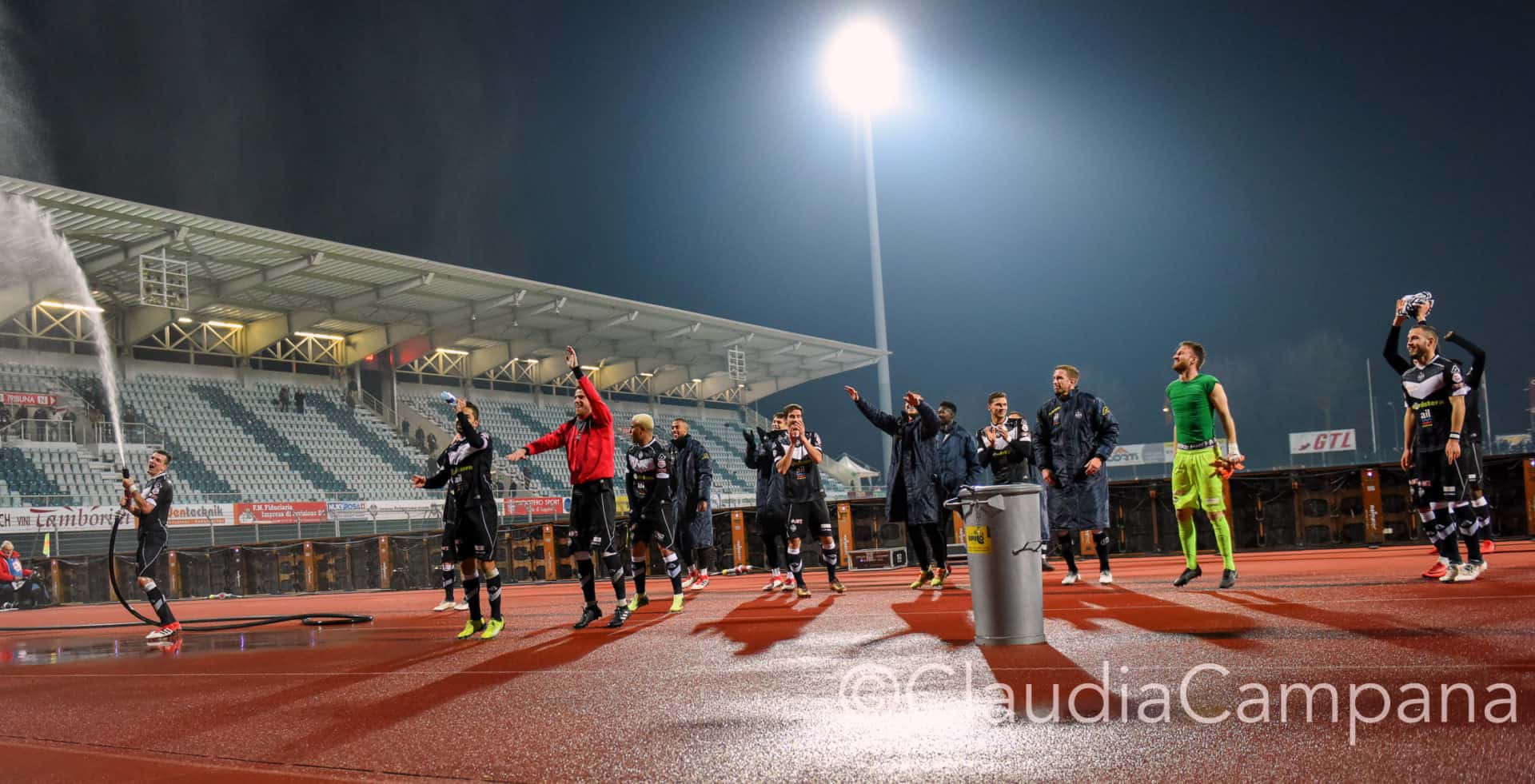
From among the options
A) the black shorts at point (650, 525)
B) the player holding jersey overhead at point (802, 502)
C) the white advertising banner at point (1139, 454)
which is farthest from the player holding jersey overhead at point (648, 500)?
the white advertising banner at point (1139, 454)

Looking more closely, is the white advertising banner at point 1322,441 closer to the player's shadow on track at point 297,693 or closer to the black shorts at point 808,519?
the black shorts at point 808,519

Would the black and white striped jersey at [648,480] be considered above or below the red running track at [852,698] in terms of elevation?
above

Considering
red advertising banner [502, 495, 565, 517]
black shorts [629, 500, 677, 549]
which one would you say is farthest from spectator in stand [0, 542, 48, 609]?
black shorts [629, 500, 677, 549]

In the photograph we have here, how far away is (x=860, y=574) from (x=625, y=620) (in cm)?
741

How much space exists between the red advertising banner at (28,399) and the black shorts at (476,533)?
94.0ft

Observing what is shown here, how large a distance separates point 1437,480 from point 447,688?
22.7ft

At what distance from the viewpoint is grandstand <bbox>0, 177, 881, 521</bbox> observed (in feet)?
94.0

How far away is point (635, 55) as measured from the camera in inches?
2064

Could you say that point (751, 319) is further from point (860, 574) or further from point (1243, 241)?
point (860, 574)

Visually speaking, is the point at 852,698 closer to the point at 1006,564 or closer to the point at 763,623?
the point at 1006,564

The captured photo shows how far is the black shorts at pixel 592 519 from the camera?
789 cm

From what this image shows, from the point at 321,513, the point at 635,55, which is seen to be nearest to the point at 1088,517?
the point at 321,513

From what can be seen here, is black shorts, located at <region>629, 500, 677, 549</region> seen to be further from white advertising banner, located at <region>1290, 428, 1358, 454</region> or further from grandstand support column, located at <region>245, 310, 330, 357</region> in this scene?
white advertising banner, located at <region>1290, 428, 1358, 454</region>

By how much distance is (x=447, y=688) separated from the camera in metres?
5.39
